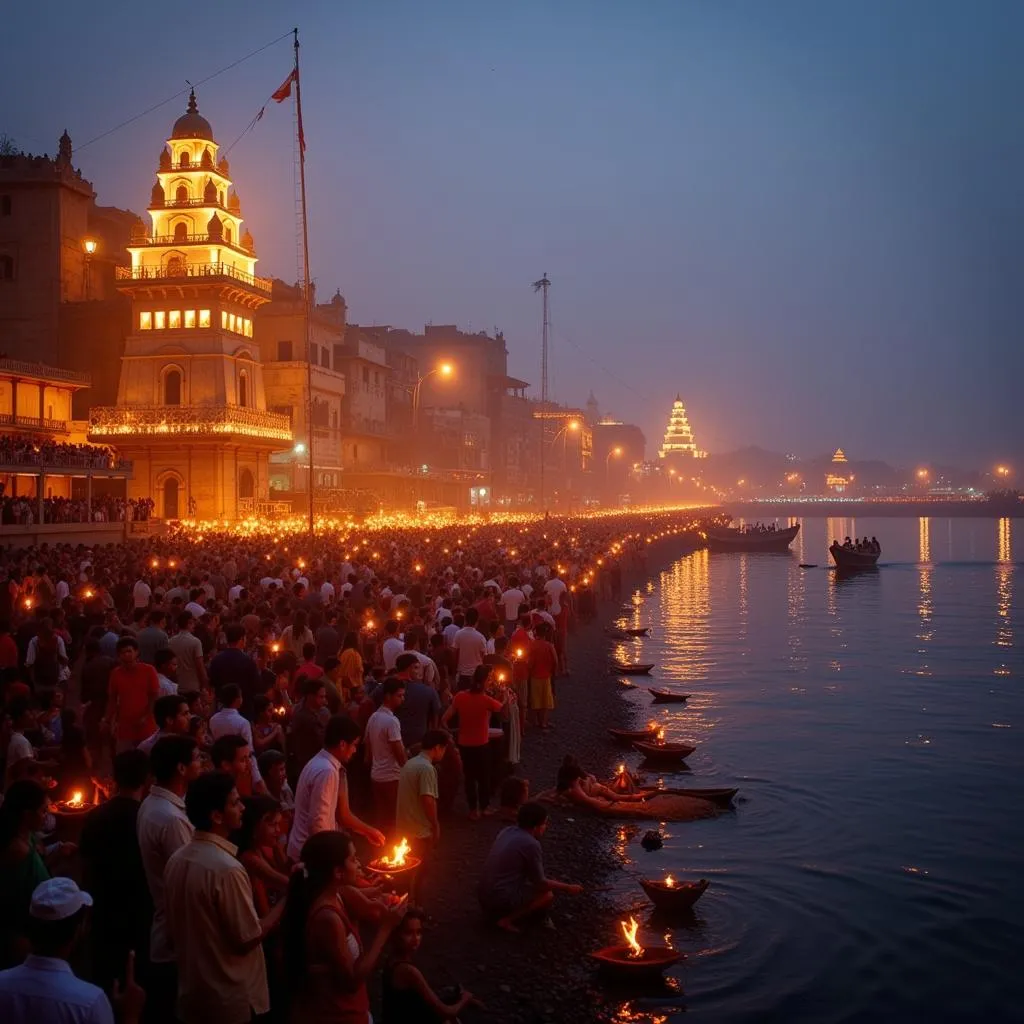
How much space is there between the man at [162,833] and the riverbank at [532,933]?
3335 mm

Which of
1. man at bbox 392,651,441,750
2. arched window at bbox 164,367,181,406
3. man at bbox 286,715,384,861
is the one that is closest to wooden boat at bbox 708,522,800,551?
arched window at bbox 164,367,181,406

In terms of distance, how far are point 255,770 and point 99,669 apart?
4.04 m

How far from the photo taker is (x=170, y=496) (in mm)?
52938

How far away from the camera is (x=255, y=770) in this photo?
738 cm

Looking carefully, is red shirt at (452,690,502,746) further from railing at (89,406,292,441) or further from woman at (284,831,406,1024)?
railing at (89,406,292,441)

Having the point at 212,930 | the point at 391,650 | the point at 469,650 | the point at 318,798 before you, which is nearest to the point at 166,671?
the point at 391,650

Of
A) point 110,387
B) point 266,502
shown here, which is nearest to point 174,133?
point 110,387

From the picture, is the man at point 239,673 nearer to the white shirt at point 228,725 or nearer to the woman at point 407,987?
the white shirt at point 228,725

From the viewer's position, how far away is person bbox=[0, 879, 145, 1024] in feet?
12.1

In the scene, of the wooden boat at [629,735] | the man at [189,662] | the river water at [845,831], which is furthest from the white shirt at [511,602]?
the man at [189,662]

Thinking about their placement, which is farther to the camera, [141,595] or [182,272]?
[182,272]

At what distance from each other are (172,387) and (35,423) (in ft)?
24.8

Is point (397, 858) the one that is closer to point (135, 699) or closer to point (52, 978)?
point (135, 699)

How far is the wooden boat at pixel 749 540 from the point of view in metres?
91.6
